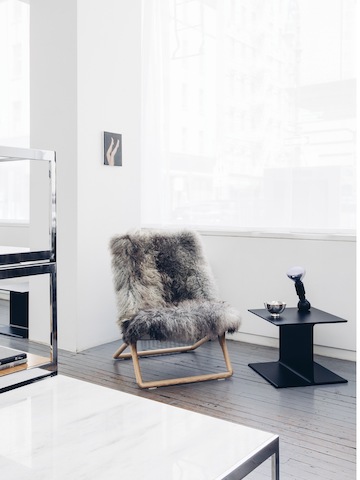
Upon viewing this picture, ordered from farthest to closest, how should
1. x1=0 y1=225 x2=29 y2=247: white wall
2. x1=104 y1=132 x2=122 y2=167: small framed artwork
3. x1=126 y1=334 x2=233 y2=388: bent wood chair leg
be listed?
x1=0 y1=225 x2=29 y2=247: white wall
x1=104 y1=132 x2=122 y2=167: small framed artwork
x1=126 y1=334 x2=233 y2=388: bent wood chair leg

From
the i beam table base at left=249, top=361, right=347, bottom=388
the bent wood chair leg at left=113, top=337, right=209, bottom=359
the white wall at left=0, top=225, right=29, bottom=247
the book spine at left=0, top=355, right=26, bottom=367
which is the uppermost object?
the white wall at left=0, top=225, right=29, bottom=247

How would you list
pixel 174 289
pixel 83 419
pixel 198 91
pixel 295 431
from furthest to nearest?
pixel 198 91, pixel 174 289, pixel 295 431, pixel 83 419

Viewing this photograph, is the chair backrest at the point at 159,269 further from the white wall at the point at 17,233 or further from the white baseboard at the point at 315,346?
the white wall at the point at 17,233

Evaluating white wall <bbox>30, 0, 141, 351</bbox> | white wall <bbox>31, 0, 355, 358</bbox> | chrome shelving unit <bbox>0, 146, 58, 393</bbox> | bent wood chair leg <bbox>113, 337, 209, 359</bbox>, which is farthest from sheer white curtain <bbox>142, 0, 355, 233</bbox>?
chrome shelving unit <bbox>0, 146, 58, 393</bbox>

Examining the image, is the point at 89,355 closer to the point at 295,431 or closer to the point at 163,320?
the point at 163,320

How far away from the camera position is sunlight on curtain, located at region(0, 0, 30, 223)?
16.9ft

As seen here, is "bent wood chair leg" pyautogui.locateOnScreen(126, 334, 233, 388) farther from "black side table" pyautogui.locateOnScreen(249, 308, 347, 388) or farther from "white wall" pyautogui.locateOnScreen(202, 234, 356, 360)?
"white wall" pyautogui.locateOnScreen(202, 234, 356, 360)

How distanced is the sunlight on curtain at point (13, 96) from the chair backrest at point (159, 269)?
2.09 metres

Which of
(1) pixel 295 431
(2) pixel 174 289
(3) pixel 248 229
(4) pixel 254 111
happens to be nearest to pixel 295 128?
(4) pixel 254 111

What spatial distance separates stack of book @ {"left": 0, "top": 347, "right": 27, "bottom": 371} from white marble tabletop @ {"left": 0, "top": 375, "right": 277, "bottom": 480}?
0.07 m

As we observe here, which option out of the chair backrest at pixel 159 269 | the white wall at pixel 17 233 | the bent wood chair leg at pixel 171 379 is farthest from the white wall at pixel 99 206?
the white wall at pixel 17 233

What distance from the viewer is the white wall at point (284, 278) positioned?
3443mm

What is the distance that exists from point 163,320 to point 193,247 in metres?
0.83

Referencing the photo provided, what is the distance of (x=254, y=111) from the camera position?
3.78 meters
